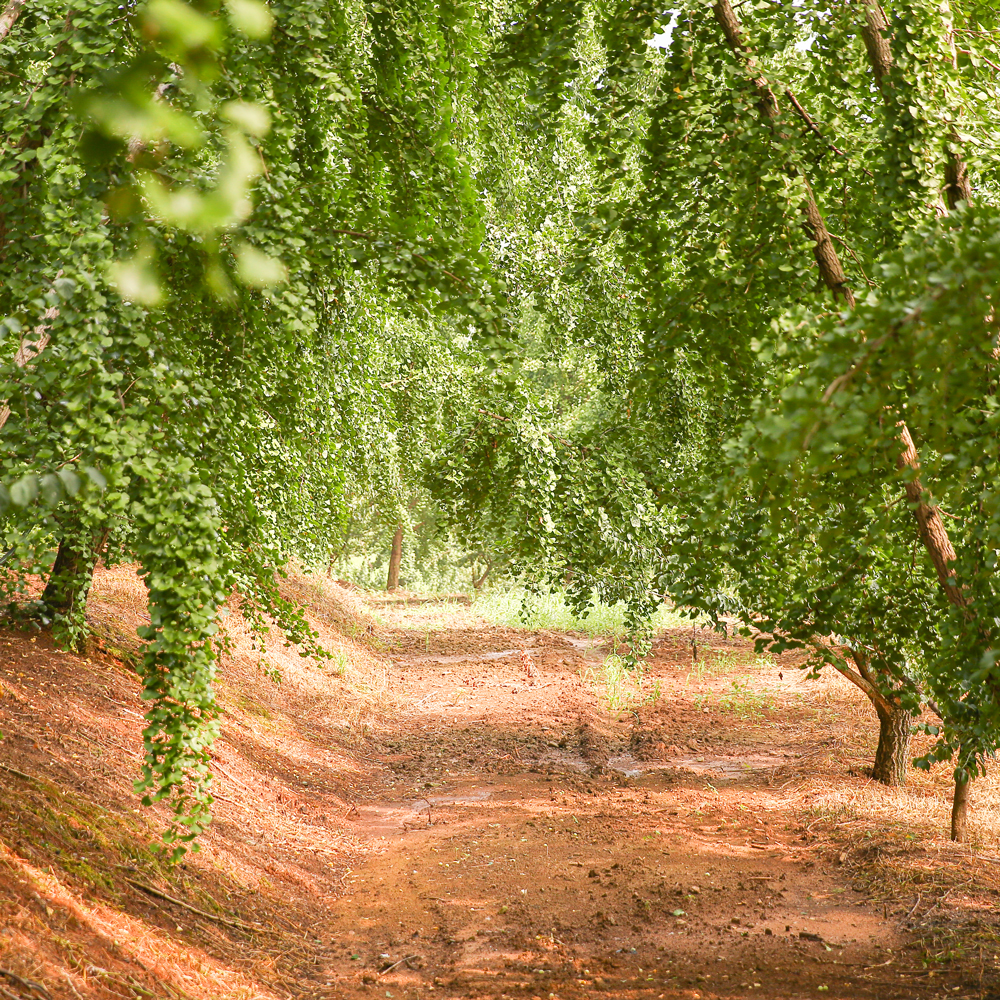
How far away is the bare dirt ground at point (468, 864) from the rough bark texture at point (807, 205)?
3.17 m

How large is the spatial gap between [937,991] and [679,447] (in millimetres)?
3502

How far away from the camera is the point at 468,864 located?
5.83m

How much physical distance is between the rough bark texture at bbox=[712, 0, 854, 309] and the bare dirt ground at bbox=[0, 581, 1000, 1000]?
125 inches

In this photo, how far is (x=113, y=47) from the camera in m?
2.60

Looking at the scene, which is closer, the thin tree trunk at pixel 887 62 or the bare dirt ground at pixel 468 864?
the thin tree trunk at pixel 887 62

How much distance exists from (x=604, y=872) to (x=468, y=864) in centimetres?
90

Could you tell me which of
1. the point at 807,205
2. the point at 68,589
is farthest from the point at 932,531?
the point at 68,589

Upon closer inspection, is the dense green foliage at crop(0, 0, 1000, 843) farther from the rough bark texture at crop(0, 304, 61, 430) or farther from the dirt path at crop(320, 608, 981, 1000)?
the dirt path at crop(320, 608, 981, 1000)

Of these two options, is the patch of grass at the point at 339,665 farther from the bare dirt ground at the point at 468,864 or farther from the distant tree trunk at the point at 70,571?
the distant tree trunk at the point at 70,571

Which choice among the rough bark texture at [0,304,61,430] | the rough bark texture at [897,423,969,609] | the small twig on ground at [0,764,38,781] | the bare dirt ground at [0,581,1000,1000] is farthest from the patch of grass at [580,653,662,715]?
the rough bark texture at [0,304,61,430]

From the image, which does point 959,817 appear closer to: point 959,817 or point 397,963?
point 959,817

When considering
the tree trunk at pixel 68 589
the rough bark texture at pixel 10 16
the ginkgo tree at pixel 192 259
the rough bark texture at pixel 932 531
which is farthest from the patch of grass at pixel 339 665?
the rough bark texture at pixel 932 531

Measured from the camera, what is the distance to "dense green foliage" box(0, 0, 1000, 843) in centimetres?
240

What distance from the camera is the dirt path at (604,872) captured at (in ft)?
13.9
